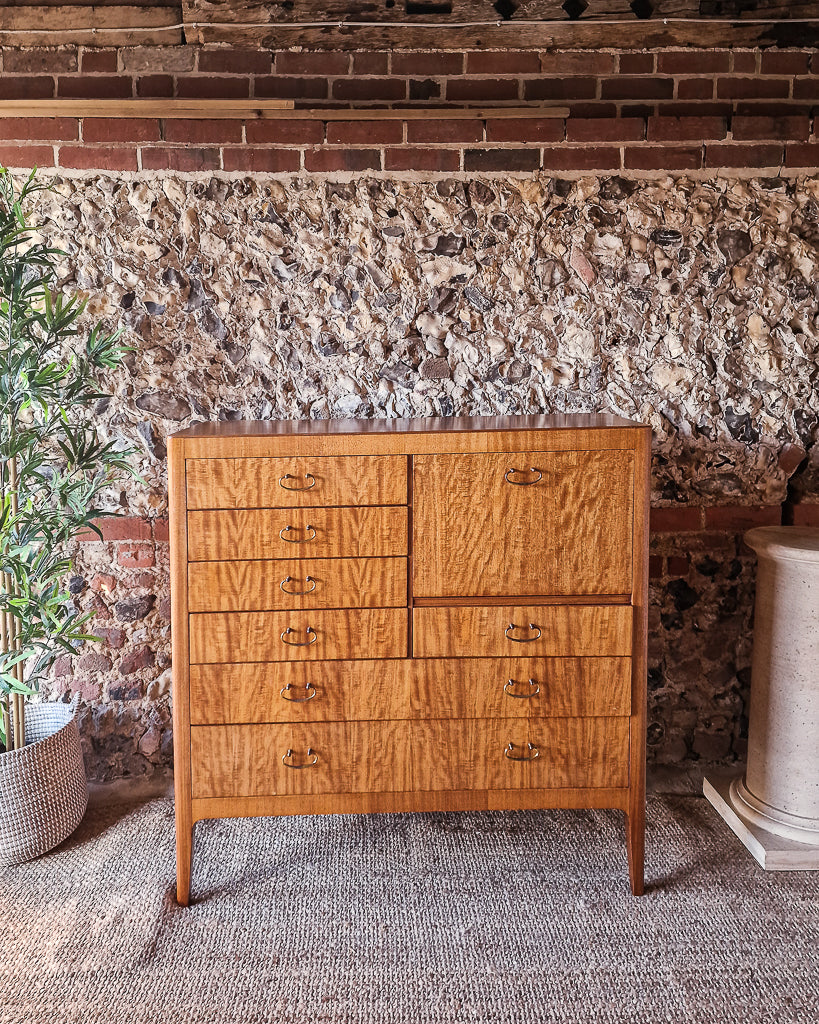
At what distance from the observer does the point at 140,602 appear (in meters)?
2.89

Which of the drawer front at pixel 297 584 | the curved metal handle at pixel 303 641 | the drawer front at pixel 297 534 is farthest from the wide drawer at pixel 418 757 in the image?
the drawer front at pixel 297 534

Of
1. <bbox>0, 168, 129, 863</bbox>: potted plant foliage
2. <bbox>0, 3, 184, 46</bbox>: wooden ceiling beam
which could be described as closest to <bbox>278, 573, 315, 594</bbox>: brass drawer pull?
<bbox>0, 168, 129, 863</bbox>: potted plant foliage

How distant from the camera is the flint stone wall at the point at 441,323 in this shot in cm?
278

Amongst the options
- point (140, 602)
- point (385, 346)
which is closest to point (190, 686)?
point (140, 602)

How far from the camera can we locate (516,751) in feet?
7.51

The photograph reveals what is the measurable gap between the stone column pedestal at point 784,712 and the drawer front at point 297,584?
4.06 ft

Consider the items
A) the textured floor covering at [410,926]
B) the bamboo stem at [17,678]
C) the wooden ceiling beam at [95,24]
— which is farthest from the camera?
the wooden ceiling beam at [95,24]

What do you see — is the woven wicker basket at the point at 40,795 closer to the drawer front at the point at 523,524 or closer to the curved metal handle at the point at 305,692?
the curved metal handle at the point at 305,692

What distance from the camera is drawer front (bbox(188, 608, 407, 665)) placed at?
7.38 feet

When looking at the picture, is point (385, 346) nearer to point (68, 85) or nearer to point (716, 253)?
point (716, 253)

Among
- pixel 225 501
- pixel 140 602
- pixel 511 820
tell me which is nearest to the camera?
pixel 225 501

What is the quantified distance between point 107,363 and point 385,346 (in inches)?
37.2

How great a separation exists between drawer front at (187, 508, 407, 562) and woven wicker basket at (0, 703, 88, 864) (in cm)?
90

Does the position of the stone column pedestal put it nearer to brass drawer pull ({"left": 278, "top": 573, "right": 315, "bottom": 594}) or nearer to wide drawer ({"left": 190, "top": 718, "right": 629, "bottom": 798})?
wide drawer ({"left": 190, "top": 718, "right": 629, "bottom": 798})
